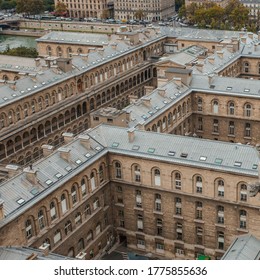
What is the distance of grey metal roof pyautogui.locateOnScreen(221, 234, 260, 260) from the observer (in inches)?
2217

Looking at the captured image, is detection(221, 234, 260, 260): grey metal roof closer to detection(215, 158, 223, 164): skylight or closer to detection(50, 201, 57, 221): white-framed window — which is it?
detection(215, 158, 223, 164): skylight

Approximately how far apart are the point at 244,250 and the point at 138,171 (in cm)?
1990

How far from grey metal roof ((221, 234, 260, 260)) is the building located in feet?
23.4

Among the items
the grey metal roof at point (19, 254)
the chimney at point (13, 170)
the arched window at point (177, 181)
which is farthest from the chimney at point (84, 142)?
the grey metal roof at point (19, 254)

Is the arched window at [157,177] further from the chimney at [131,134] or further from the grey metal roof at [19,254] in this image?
the grey metal roof at [19,254]

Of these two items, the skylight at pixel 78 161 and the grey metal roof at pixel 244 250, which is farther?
the skylight at pixel 78 161

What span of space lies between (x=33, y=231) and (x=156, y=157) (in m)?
18.1

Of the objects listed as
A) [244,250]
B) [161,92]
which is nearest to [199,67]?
[161,92]

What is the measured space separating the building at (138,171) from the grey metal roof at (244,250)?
713 cm

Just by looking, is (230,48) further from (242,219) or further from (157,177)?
(242,219)

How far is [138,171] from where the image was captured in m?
72.8

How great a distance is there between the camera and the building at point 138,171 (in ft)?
215

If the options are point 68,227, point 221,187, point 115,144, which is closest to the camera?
point 68,227
